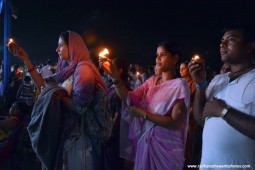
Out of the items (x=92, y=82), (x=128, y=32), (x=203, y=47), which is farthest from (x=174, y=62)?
(x=128, y=32)

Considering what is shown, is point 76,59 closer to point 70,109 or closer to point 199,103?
point 70,109

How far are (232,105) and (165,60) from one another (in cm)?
128

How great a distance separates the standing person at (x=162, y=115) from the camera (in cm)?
299

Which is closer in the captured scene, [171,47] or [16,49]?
[171,47]

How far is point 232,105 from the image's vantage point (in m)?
1.99

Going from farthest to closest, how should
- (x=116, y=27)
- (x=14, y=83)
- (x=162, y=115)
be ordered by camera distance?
1. (x=116, y=27)
2. (x=14, y=83)
3. (x=162, y=115)

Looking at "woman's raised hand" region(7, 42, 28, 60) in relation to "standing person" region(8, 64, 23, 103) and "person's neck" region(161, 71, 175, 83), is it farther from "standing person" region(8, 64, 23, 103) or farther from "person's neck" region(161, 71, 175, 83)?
"standing person" region(8, 64, 23, 103)

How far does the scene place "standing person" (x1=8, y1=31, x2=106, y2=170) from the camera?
2.96m

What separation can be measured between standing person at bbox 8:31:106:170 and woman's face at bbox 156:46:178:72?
62cm

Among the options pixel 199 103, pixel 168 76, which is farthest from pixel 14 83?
pixel 199 103

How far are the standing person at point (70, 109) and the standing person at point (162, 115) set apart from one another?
29cm

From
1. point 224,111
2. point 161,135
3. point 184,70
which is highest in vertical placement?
point 184,70

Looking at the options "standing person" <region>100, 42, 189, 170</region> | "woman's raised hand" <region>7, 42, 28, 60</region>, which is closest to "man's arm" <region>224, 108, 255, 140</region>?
"standing person" <region>100, 42, 189, 170</region>

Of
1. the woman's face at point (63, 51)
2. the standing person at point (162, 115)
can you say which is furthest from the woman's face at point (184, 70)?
the woman's face at point (63, 51)
